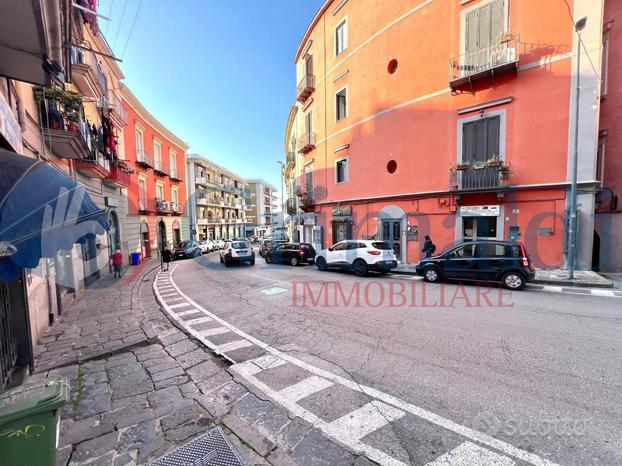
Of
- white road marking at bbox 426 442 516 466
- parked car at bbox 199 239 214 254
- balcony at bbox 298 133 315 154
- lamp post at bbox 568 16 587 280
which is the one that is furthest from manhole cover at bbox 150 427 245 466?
parked car at bbox 199 239 214 254

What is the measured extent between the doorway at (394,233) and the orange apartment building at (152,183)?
638 inches

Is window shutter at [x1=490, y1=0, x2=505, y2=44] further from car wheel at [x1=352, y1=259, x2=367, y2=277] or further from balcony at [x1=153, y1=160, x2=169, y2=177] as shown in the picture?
balcony at [x1=153, y1=160, x2=169, y2=177]

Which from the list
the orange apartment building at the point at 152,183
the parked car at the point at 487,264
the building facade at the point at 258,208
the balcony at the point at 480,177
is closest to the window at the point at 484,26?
the balcony at the point at 480,177

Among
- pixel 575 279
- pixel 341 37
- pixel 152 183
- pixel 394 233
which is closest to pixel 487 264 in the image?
pixel 575 279

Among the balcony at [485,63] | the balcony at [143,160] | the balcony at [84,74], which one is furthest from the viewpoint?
the balcony at [143,160]

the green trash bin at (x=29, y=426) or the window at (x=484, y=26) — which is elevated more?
the window at (x=484, y=26)

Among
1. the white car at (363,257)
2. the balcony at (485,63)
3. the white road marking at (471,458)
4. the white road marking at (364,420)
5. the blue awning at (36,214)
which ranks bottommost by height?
the white road marking at (364,420)

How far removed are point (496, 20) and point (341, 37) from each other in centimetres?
942

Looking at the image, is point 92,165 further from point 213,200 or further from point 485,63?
point 213,200

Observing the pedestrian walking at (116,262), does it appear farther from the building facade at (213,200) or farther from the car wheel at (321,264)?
the building facade at (213,200)

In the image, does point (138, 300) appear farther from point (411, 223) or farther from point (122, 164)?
point (411, 223)

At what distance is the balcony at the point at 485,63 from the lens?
11.1m

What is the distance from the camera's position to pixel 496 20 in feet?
38.0

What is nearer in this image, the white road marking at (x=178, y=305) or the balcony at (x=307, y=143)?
the white road marking at (x=178, y=305)
